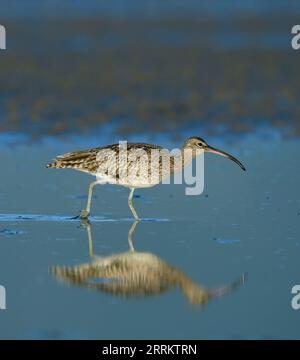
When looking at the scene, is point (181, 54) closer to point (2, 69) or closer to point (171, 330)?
point (2, 69)

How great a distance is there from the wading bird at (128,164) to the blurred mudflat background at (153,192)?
13.2 inches

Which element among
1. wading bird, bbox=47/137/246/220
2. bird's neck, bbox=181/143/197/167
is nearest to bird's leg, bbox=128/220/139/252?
wading bird, bbox=47/137/246/220

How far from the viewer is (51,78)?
20562 mm

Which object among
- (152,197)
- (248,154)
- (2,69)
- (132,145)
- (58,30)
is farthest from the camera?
(58,30)

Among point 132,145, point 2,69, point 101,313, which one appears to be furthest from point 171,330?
point 2,69

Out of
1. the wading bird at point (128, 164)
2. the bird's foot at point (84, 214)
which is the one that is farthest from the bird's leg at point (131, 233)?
the bird's foot at point (84, 214)

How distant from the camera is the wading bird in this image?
1102 cm

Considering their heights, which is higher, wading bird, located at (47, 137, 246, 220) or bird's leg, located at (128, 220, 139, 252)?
wading bird, located at (47, 137, 246, 220)

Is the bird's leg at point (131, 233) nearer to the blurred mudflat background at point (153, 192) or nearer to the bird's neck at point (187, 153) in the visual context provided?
the blurred mudflat background at point (153, 192)

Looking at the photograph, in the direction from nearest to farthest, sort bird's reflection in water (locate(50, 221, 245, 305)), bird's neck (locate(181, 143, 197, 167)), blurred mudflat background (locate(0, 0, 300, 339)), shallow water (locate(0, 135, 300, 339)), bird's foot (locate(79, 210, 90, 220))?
shallow water (locate(0, 135, 300, 339))
blurred mudflat background (locate(0, 0, 300, 339))
bird's reflection in water (locate(50, 221, 245, 305))
bird's foot (locate(79, 210, 90, 220))
bird's neck (locate(181, 143, 197, 167))

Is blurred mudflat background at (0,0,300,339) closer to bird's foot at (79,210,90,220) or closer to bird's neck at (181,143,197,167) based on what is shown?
bird's foot at (79,210,90,220)

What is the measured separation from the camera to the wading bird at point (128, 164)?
11023 mm

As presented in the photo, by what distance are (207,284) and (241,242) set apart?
55.9 inches

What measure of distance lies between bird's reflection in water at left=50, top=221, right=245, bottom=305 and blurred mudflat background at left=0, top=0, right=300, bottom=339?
0.02 m
